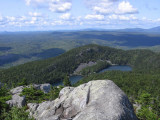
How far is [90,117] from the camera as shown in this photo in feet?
72.8

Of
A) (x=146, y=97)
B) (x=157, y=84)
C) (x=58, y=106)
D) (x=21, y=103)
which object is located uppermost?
(x=58, y=106)

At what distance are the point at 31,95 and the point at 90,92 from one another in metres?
42.4

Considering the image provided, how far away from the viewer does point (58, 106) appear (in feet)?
116

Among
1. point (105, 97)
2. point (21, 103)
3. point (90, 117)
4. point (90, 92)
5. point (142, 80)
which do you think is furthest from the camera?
point (142, 80)

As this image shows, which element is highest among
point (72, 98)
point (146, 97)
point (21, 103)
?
point (72, 98)

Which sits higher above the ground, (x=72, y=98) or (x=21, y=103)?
(x=72, y=98)

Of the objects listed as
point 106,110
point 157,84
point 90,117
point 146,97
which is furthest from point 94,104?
point 157,84

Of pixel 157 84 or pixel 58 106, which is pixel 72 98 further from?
pixel 157 84

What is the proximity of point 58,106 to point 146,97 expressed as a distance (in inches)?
2272

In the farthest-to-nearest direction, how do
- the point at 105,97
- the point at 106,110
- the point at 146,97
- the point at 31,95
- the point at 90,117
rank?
the point at 146,97, the point at 31,95, the point at 105,97, the point at 106,110, the point at 90,117

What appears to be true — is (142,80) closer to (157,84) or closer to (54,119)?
(157,84)

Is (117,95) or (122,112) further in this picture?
(117,95)

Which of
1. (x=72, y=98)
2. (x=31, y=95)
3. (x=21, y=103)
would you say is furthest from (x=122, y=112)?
(x=31, y=95)

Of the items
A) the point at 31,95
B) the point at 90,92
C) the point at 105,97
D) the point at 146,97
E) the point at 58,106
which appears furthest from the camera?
the point at 146,97
